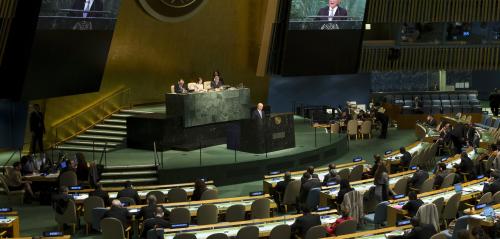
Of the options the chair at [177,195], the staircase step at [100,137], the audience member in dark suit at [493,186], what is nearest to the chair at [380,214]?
the audience member in dark suit at [493,186]

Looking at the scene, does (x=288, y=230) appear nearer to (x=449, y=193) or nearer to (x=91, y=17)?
(x=449, y=193)

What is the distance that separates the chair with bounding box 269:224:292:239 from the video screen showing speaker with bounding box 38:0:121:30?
1033 cm

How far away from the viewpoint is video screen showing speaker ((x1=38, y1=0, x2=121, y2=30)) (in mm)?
20766

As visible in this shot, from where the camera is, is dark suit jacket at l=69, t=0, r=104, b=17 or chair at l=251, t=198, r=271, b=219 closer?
chair at l=251, t=198, r=271, b=219

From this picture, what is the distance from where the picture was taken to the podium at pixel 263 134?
22562 mm

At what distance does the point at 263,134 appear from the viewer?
2262 cm

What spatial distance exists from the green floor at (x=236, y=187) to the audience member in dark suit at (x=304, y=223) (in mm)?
4618

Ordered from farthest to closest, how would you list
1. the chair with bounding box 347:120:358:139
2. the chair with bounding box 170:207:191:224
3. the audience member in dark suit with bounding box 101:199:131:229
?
the chair with bounding box 347:120:358:139 → the chair with bounding box 170:207:191:224 → the audience member in dark suit with bounding box 101:199:131:229

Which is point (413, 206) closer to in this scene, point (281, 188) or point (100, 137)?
point (281, 188)

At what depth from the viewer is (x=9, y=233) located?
14.6 meters

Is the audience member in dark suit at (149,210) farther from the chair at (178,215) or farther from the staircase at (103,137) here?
the staircase at (103,137)

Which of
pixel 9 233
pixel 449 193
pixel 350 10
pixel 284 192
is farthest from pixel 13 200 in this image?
pixel 350 10

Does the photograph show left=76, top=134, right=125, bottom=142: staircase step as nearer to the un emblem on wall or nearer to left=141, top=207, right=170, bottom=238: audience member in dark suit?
the un emblem on wall

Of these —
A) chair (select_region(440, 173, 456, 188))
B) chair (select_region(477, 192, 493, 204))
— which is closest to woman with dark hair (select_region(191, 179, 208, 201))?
chair (select_region(440, 173, 456, 188))
